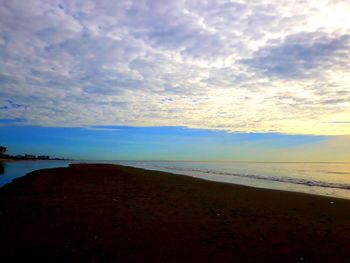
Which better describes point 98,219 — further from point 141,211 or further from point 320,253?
point 320,253

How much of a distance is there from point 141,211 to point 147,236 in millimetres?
4173

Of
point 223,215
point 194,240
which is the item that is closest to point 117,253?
point 194,240

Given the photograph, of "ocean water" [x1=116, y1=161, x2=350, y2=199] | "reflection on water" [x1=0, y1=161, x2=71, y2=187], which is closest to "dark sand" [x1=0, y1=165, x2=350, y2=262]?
"ocean water" [x1=116, y1=161, x2=350, y2=199]

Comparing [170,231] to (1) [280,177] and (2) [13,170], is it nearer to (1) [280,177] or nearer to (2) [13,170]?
(1) [280,177]

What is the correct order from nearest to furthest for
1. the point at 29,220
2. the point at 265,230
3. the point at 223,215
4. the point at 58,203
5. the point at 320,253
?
the point at 320,253 < the point at 265,230 < the point at 29,220 < the point at 223,215 < the point at 58,203

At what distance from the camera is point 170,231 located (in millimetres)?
10469

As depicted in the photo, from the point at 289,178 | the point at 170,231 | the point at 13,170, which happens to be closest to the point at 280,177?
the point at 289,178

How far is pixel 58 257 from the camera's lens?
775cm

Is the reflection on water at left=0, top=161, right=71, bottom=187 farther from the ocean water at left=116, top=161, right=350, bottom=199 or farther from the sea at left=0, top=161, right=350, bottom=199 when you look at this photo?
the ocean water at left=116, top=161, right=350, bottom=199

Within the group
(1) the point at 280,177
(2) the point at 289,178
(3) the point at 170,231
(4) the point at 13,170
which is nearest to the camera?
(3) the point at 170,231

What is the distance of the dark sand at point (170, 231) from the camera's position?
8125 millimetres

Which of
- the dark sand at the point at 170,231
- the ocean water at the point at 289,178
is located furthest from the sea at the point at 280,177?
the dark sand at the point at 170,231

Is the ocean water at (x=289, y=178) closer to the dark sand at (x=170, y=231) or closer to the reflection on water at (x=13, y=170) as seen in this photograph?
the dark sand at (x=170, y=231)

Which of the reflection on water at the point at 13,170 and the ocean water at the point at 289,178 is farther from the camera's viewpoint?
the reflection on water at the point at 13,170
